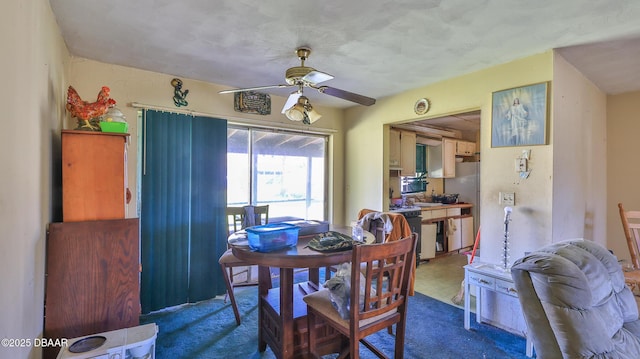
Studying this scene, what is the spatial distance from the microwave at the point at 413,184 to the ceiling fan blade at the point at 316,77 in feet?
10.8

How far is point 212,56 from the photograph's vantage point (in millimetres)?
2457

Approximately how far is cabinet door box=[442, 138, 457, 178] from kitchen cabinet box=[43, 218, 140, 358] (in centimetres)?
470

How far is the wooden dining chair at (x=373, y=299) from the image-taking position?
1471 millimetres

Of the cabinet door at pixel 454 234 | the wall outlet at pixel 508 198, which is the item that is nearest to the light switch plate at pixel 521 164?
the wall outlet at pixel 508 198

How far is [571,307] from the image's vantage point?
46.0 inches

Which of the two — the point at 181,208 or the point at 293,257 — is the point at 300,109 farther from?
the point at 181,208

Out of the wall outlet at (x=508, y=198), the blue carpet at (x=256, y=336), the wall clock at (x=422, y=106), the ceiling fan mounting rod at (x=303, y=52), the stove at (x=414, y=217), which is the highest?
the ceiling fan mounting rod at (x=303, y=52)

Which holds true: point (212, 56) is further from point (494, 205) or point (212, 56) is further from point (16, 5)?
point (494, 205)

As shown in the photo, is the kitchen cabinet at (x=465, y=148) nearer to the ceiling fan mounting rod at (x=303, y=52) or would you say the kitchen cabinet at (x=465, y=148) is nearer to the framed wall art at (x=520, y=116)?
the framed wall art at (x=520, y=116)

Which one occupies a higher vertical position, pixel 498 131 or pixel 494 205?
pixel 498 131

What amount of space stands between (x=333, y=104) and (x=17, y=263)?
11.6ft

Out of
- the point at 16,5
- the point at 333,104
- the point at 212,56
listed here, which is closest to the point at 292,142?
the point at 333,104

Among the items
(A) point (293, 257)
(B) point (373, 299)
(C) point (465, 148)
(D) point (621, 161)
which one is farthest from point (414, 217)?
(A) point (293, 257)

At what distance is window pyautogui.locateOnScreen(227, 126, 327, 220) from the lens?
3518 millimetres
